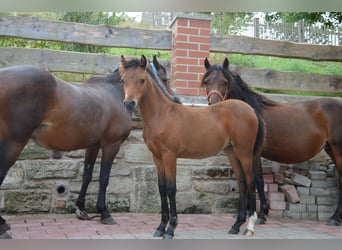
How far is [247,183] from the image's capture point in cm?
324

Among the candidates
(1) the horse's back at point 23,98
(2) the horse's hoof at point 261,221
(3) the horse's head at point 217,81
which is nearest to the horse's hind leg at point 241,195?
(3) the horse's head at point 217,81

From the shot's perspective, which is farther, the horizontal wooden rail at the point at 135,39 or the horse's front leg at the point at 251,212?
the horizontal wooden rail at the point at 135,39

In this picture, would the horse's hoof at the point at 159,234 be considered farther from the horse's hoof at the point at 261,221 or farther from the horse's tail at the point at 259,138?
the horse's hoof at the point at 261,221

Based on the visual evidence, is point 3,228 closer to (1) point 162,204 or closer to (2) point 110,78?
(1) point 162,204

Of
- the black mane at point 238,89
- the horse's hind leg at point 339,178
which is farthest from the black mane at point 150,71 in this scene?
the horse's hind leg at point 339,178

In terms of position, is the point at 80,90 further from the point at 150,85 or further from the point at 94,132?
the point at 150,85

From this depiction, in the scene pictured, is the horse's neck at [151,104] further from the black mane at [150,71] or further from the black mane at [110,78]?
the black mane at [110,78]

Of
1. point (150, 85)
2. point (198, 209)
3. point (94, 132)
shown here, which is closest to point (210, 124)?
point (150, 85)

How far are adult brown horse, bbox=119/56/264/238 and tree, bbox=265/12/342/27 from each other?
6.11ft

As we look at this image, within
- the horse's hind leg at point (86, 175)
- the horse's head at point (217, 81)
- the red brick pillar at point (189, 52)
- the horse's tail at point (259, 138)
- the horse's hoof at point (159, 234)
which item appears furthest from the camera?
the red brick pillar at point (189, 52)

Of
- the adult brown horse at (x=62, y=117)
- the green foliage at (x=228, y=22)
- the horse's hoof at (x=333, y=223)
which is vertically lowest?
the horse's hoof at (x=333, y=223)

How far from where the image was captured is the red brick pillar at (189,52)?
4430mm

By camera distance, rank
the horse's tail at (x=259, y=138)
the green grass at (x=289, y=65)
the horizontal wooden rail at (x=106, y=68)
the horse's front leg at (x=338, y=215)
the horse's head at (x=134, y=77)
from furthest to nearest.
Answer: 1. the green grass at (x=289, y=65)
2. the horizontal wooden rail at (x=106, y=68)
3. the horse's front leg at (x=338, y=215)
4. the horse's tail at (x=259, y=138)
5. the horse's head at (x=134, y=77)

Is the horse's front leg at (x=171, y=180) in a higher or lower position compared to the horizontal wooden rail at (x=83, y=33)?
lower
